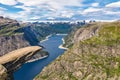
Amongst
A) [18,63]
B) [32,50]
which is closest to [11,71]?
[18,63]

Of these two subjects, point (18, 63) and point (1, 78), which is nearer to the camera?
point (1, 78)

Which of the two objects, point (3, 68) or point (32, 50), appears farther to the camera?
point (32, 50)

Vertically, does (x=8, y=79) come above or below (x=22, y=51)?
below

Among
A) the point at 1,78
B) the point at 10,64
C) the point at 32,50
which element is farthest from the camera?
the point at 32,50

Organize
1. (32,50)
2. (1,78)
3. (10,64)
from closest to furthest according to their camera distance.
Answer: (1,78) → (10,64) → (32,50)

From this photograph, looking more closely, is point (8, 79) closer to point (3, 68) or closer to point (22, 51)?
point (3, 68)

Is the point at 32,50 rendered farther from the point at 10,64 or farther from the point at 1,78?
the point at 1,78
